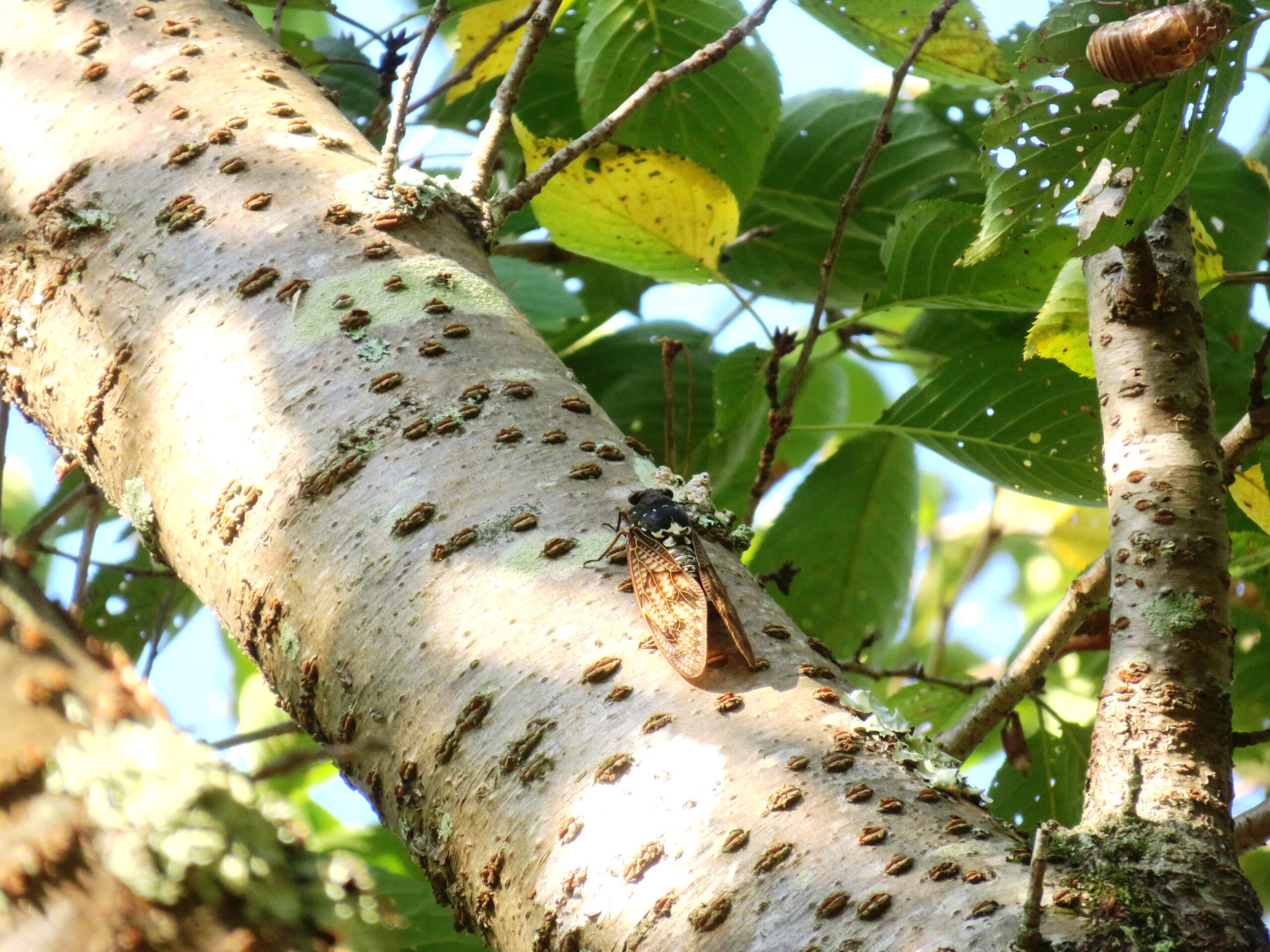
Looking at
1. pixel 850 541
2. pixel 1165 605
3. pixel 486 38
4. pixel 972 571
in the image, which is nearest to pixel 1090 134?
pixel 1165 605

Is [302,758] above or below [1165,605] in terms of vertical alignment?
below

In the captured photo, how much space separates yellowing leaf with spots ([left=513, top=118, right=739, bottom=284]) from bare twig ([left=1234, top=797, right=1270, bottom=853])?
1.06m

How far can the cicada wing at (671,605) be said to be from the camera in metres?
0.86

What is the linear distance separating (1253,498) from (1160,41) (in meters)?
0.64

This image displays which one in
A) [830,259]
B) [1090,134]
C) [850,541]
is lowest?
[850,541]

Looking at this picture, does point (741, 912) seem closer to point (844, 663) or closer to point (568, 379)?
point (568, 379)

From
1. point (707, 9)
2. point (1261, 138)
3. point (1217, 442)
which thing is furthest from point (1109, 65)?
point (1261, 138)

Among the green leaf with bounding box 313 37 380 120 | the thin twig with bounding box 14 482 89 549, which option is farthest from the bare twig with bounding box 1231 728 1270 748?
the green leaf with bounding box 313 37 380 120

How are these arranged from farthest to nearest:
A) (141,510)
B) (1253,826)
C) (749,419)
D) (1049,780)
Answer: (749,419) → (1049,780) → (141,510) → (1253,826)

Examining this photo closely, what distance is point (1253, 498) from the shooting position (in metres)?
1.39

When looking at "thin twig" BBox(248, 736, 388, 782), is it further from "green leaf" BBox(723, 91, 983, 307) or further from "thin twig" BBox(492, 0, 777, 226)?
"green leaf" BBox(723, 91, 983, 307)

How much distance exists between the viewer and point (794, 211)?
2.09 meters

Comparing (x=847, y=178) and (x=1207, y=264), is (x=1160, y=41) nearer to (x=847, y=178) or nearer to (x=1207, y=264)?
(x=1207, y=264)

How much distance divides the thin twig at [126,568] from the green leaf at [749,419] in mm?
954
